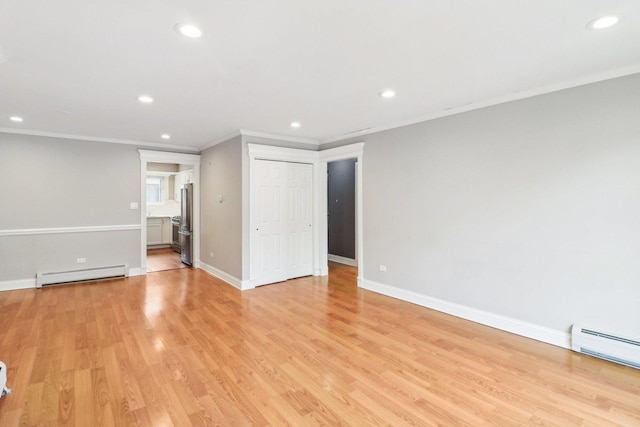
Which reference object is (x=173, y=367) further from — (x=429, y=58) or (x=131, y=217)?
(x=131, y=217)

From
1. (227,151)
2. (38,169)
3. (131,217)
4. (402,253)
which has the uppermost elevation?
(227,151)

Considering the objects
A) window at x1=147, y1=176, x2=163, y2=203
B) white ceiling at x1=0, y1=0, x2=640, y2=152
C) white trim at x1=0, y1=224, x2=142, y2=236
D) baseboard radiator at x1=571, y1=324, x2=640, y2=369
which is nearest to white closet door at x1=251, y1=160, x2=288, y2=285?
white ceiling at x1=0, y1=0, x2=640, y2=152

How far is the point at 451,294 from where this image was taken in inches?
153

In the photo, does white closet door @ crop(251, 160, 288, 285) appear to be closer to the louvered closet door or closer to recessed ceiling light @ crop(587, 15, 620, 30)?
the louvered closet door

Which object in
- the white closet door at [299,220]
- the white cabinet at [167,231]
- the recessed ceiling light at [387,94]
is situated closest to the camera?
the recessed ceiling light at [387,94]

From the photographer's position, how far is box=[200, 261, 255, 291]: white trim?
16.3ft

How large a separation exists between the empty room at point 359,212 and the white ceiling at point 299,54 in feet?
0.07

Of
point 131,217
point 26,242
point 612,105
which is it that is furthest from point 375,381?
point 26,242

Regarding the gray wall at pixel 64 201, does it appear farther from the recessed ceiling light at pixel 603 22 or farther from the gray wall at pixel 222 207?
the recessed ceiling light at pixel 603 22

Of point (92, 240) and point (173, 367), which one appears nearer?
point (173, 367)

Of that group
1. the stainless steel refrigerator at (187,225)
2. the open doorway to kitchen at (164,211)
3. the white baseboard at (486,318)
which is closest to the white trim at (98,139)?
the stainless steel refrigerator at (187,225)

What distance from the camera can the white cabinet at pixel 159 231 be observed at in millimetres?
8703

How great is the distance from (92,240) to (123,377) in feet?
13.3

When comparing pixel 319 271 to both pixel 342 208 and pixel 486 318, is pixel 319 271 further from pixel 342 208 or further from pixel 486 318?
pixel 486 318
